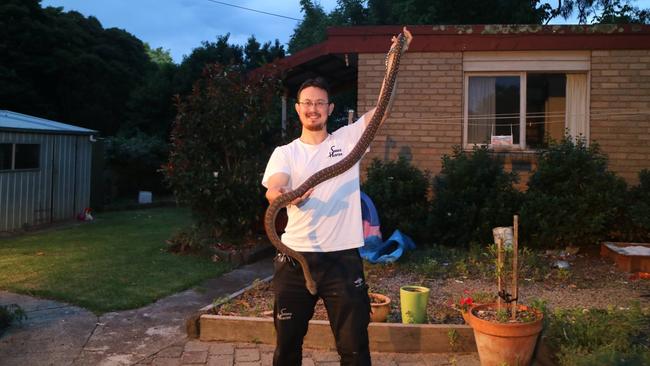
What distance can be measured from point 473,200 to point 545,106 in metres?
2.43

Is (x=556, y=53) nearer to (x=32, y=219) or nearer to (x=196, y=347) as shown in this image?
(x=196, y=347)

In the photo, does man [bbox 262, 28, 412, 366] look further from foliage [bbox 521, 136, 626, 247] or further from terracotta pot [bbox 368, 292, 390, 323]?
foliage [bbox 521, 136, 626, 247]

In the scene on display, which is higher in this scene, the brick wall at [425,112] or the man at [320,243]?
the brick wall at [425,112]

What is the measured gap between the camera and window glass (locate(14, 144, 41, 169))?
1213 cm

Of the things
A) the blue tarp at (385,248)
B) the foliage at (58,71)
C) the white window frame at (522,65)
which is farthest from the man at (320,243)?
the foliage at (58,71)

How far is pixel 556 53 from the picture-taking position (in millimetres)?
9031

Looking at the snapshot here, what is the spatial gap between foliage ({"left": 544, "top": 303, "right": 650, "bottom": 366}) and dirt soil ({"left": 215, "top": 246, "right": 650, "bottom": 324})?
3.07 feet

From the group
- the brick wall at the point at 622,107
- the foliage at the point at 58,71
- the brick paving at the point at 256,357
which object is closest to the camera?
the brick paving at the point at 256,357

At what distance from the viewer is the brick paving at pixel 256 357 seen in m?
4.29

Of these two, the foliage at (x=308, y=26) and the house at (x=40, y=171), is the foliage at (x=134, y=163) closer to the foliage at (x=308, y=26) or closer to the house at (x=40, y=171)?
the house at (x=40, y=171)

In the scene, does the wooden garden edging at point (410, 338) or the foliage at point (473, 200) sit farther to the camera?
the foliage at point (473, 200)

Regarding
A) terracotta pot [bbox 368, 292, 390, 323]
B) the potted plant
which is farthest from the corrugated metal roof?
the potted plant

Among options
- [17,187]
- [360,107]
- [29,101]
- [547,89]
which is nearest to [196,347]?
[360,107]

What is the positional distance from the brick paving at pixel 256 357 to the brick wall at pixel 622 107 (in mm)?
5868
